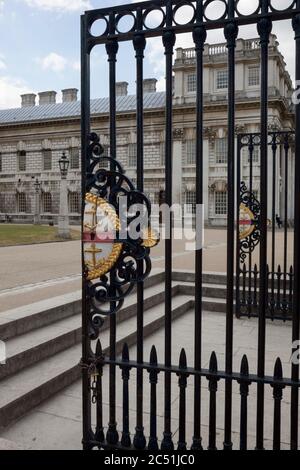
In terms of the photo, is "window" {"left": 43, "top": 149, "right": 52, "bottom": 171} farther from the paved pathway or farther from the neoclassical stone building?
the paved pathway

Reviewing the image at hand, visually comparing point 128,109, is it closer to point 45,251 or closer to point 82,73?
point 45,251

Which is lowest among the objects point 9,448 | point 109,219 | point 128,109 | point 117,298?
point 9,448

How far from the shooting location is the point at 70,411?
3.96m

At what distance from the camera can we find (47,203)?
5122 centimetres

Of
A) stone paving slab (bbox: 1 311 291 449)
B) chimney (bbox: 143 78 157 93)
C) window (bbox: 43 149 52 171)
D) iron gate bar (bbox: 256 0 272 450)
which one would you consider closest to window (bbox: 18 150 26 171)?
window (bbox: 43 149 52 171)

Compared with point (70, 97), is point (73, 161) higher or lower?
lower

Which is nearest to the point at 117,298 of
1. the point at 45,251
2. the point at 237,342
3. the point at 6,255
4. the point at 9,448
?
the point at 9,448

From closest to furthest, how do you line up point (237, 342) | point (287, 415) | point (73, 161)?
point (287, 415) → point (237, 342) → point (73, 161)

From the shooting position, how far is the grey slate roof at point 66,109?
1786 inches

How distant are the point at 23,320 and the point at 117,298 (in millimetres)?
2386

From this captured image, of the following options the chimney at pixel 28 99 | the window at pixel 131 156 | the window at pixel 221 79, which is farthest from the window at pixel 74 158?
the window at pixel 221 79

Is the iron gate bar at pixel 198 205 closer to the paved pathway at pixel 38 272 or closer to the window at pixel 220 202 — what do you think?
the paved pathway at pixel 38 272

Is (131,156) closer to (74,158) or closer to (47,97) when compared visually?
(74,158)

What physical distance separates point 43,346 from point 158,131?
1588 inches
